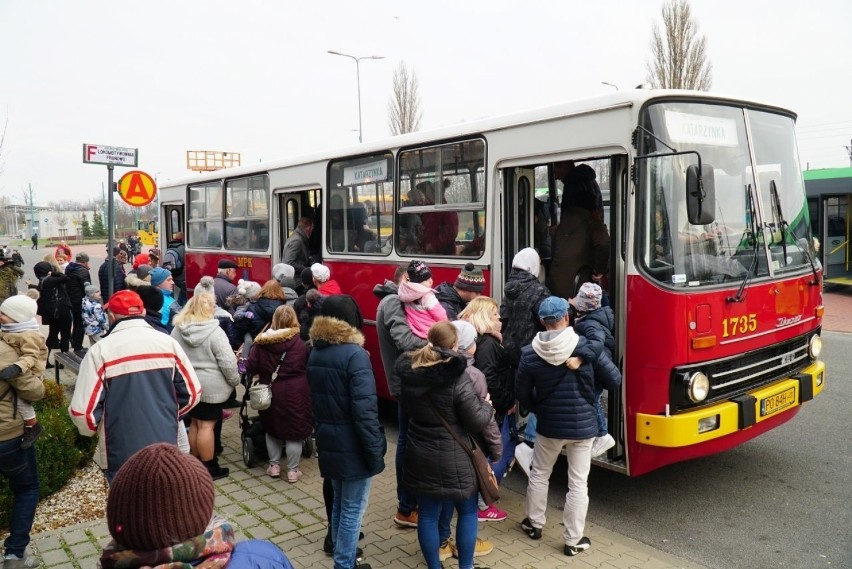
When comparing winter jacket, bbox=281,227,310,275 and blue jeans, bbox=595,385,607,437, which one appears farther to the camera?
winter jacket, bbox=281,227,310,275

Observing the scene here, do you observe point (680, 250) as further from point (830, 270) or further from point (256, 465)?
point (830, 270)

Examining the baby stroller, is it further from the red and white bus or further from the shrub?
the red and white bus

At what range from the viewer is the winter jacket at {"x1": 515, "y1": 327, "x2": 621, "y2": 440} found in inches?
173

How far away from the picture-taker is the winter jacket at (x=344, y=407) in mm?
4008

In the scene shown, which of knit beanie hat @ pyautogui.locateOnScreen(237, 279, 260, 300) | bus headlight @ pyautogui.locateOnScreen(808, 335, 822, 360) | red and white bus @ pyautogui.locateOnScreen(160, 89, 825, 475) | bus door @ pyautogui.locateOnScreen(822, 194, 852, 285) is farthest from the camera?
bus door @ pyautogui.locateOnScreen(822, 194, 852, 285)

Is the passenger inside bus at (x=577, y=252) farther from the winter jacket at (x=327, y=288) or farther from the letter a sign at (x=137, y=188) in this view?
the letter a sign at (x=137, y=188)

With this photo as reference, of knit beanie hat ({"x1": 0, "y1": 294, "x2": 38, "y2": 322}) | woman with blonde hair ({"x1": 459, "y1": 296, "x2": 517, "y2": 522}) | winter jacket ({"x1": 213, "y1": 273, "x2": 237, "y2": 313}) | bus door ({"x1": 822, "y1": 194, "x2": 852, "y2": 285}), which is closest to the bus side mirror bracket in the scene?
woman with blonde hair ({"x1": 459, "y1": 296, "x2": 517, "y2": 522})

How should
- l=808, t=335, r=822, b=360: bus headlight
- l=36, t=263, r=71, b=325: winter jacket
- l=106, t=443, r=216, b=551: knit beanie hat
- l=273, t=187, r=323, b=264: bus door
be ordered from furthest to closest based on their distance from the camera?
l=36, t=263, r=71, b=325: winter jacket, l=273, t=187, r=323, b=264: bus door, l=808, t=335, r=822, b=360: bus headlight, l=106, t=443, r=216, b=551: knit beanie hat

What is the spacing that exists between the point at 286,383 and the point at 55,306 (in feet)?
21.0

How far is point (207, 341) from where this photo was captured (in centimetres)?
564

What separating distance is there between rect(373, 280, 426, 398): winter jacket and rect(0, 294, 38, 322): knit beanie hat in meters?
2.33

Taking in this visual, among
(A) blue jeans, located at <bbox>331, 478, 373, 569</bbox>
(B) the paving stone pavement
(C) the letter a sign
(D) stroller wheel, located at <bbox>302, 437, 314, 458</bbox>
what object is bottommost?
(B) the paving stone pavement

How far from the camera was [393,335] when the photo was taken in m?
5.11

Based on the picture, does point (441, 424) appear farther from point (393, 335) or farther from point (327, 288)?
point (327, 288)
